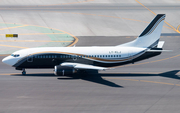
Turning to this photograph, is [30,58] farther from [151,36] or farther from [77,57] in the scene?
[151,36]

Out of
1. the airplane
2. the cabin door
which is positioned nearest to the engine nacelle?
the airplane

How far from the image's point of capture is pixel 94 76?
128ft

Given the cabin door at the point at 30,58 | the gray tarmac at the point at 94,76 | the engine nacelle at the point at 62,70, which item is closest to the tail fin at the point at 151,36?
the gray tarmac at the point at 94,76

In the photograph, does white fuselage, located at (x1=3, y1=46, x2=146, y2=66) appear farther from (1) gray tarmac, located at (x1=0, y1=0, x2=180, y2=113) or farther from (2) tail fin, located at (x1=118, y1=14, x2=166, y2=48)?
(1) gray tarmac, located at (x1=0, y1=0, x2=180, y2=113)

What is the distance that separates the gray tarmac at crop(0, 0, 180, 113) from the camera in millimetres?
26953

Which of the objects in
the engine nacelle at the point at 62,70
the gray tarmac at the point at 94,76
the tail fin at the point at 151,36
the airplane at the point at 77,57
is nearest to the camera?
the gray tarmac at the point at 94,76

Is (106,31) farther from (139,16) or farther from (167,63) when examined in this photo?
(167,63)

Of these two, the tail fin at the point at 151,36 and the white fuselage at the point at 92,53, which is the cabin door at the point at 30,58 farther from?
the tail fin at the point at 151,36

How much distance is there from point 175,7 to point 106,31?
3262cm

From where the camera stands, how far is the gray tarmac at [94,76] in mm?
26953

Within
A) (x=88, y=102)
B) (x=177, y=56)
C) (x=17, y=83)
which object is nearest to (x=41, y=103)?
(x=88, y=102)

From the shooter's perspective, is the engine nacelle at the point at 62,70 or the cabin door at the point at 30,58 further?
the cabin door at the point at 30,58

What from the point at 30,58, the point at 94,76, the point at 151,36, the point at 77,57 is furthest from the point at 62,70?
the point at 151,36

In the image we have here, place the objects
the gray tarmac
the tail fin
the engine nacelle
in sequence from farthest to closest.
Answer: the tail fin, the engine nacelle, the gray tarmac
